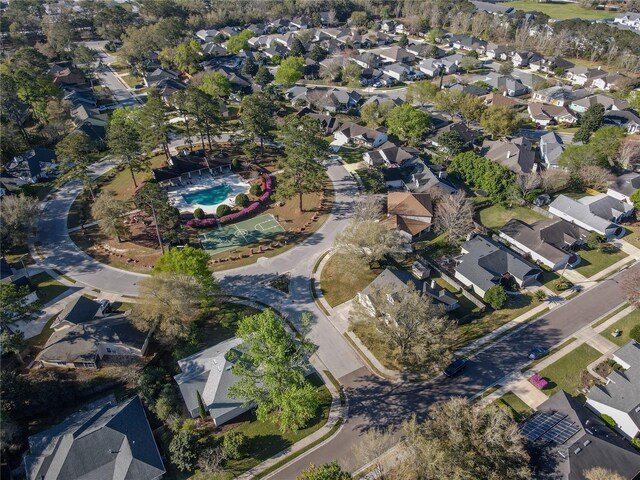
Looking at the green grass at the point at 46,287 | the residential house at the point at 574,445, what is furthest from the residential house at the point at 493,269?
the green grass at the point at 46,287

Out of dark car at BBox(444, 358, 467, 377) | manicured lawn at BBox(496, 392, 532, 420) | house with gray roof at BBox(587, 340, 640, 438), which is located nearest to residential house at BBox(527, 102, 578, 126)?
house with gray roof at BBox(587, 340, 640, 438)

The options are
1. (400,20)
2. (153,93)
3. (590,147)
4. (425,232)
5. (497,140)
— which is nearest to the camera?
(425,232)

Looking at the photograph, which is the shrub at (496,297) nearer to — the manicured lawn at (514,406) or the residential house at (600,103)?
the manicured lawn at (514,406)

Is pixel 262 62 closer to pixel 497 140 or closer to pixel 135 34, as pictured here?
pixel 135 34

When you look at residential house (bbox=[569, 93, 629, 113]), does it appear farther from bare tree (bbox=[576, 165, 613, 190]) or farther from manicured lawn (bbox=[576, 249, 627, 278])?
manicured lawn (bbox=[576, 249, 627, 278])

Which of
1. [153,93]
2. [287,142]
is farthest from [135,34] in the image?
[287,142]

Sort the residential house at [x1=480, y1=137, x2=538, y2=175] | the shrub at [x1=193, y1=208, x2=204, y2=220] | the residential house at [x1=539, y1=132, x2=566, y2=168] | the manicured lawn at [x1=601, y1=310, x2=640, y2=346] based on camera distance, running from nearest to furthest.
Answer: the manicured lawn at [x1=601, y1=310, x2=640, y2=346] → the shrub at [x1=193, y1=208, x2=204, y2=220] → the residential house at [x1=480, y1=137, x2=538, y2=175] → the residential house at [x1=539, y1=132, x2=566, y2=168]

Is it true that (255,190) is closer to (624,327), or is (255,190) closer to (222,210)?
(222,210)
